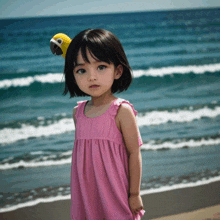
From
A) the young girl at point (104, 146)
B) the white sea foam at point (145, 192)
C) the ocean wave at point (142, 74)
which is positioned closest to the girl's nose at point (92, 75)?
the young girl at point (104, 146)

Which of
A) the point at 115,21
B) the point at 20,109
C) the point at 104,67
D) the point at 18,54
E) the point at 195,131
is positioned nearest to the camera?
the point at 104,67

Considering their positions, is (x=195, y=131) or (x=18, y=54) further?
(x=18, y=54)

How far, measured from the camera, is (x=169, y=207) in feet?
10.9

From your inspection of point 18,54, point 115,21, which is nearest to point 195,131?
point 18,54

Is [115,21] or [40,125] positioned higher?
[115,21]

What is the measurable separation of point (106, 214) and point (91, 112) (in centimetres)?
60

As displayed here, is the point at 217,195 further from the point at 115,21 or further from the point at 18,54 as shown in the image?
the point at 115,21

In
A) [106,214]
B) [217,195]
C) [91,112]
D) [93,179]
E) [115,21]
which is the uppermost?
[115,21]

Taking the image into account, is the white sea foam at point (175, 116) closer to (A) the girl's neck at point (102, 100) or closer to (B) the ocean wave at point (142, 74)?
(B) the ocean wave at point (142, 74)

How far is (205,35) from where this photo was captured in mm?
18266

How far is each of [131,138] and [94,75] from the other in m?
0.41

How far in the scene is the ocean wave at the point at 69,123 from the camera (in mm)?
6535

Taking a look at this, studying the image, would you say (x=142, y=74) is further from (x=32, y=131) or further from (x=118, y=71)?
(x=118, y=71)

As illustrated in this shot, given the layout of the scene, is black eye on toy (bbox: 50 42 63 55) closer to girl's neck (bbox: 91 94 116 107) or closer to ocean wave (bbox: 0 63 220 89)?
girl's neck (bbox: 91 94 116 107)
